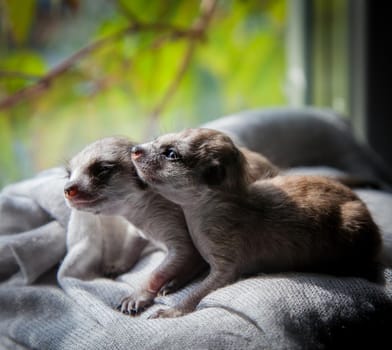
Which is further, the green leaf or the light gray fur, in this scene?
the green leaf

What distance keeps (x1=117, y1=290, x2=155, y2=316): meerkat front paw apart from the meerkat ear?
0.73ft

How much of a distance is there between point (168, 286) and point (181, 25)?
1473 millimetres

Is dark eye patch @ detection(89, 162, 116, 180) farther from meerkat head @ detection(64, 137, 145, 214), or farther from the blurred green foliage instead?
the blurred green foliage

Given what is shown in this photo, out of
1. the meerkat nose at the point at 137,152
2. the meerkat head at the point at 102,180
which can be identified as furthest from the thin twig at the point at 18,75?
the meerkat nose at the point at 137,152

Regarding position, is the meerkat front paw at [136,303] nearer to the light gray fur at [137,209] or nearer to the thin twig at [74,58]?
the light gray fur at [137,209]

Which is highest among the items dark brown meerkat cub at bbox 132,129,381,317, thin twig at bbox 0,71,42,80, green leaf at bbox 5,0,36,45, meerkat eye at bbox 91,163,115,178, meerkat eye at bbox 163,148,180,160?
green leaf at bbox 5,0,36,45

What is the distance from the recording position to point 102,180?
2.96 ft

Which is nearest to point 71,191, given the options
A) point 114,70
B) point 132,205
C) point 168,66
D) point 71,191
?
point 71,191

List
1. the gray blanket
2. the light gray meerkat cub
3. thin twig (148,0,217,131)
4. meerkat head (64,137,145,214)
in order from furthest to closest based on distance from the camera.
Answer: thin twig (148,0,217,131) < the light gray meerkat cub < meerkat head (64,137,145,214) < the gray blanket

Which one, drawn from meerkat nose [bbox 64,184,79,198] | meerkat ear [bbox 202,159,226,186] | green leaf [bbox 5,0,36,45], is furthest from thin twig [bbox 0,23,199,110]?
meerkat ear [bbox 202,159,226,186]

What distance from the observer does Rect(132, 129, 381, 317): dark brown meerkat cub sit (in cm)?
86

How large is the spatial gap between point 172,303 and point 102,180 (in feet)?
0.79

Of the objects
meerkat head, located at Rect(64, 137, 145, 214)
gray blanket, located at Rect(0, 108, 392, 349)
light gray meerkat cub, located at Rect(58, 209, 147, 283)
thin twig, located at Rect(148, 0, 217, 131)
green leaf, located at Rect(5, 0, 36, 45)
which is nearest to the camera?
gray blanket, located at Rect(0, 108, 392, 349)

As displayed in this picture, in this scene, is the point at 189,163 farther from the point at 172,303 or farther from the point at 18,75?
the point at 18,75
